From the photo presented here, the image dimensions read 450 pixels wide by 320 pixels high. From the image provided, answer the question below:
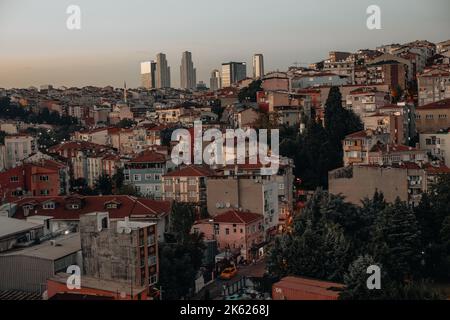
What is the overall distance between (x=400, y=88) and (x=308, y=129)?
387cm

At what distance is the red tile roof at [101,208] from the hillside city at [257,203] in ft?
0.06

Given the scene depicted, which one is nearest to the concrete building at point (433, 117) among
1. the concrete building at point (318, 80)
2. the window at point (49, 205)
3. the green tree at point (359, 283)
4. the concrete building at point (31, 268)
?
the concrete building at point (318, 80)

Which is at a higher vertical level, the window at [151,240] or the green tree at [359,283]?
the window at [151,240]

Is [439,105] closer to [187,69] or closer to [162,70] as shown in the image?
[187,69]

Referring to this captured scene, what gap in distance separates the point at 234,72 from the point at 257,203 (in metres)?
11.1

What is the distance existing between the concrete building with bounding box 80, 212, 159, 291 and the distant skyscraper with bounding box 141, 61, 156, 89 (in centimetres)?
991

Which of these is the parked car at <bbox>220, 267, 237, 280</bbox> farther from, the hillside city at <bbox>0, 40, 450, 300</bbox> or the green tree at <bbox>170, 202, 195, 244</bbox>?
the green tree at <bbox>170, 202, 195, 244</bbox>

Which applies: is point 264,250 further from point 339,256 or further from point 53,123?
point 53,123

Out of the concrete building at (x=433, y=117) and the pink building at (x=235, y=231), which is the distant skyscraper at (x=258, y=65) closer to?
the concrete building at (x=433, y=117)

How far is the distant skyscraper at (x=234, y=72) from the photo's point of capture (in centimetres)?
1934

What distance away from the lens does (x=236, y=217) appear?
808 cm

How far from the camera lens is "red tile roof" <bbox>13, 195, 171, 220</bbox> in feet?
24.6

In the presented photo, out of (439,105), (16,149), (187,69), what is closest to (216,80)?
(187,69)

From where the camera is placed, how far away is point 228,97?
15.9 meters
